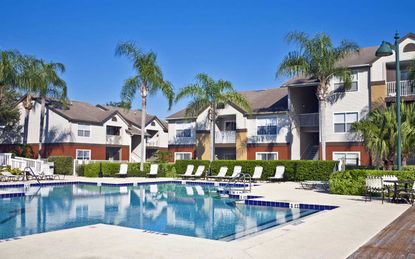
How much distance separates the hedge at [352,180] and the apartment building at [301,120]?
11.3m

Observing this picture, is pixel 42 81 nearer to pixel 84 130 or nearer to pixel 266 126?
pixel 84 130

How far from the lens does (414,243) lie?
739 cm

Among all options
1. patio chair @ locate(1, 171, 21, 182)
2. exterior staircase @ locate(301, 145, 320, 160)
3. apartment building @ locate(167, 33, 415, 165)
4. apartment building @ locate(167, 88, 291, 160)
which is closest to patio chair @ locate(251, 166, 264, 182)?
apartment building @ locate(167, 33, 415, 165)

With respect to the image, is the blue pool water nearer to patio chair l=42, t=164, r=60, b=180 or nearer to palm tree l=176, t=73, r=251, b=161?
patio chair l=42, t=164, r=60, b=180

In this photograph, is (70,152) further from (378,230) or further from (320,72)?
(378,230)

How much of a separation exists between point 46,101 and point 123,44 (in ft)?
52.6

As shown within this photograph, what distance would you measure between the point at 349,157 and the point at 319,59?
780cm

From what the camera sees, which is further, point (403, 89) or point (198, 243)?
point (403, 89)

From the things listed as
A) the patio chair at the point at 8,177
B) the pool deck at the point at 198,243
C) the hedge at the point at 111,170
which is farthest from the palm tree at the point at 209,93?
the pool deck at the point at 198,243

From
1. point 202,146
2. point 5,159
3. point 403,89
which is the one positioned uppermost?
point 403,89

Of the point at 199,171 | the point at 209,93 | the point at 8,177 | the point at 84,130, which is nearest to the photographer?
the point at 8,177

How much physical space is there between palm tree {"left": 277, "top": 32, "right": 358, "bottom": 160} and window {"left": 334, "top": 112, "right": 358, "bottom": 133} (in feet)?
10.1

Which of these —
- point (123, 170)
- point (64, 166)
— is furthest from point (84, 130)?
point (123, 170)

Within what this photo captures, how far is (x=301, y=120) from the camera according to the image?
1324 inches
